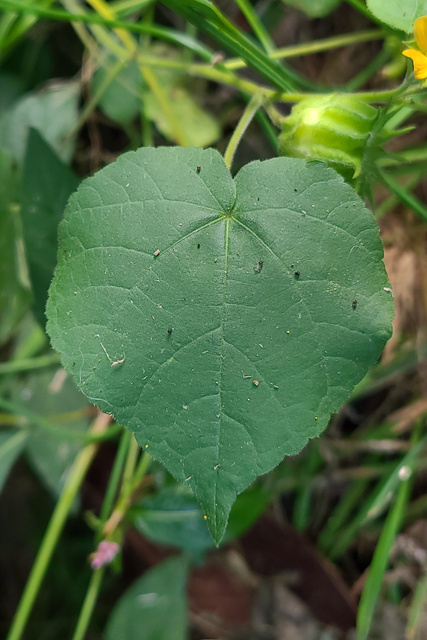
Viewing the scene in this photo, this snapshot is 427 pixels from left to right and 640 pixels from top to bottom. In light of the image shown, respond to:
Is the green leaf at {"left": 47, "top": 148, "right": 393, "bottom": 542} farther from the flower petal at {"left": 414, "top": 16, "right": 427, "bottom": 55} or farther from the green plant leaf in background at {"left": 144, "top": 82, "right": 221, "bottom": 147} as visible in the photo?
the green plant leaf in background at {"left": 144, "top": 82, "right": 221, "bottom": 147}

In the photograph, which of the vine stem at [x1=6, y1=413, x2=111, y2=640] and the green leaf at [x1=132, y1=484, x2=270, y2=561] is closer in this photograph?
the vine stem at [x1=6, y1=413, x2=111, y2=640]

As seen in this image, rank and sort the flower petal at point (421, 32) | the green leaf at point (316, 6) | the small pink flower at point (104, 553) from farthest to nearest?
the green leaf at point (316, 6) < the small pink flower at point (104, 553) < the flower petal at point (421, 32)

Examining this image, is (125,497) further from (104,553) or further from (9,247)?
(9,247)

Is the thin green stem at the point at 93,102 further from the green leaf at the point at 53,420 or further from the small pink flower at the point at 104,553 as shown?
the small pink flower at the point at 104,553

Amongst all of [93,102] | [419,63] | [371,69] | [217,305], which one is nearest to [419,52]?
[419,63]

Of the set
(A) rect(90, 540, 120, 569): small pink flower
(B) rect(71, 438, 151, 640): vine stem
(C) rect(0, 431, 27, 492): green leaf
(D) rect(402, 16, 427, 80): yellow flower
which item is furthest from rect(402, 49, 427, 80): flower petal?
(C) rect(0, 431, 27, 492): green leaf

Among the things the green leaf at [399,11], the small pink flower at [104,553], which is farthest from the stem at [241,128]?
the small pink flower at [104,553]

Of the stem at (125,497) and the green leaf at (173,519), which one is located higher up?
the stem at (125,497)
